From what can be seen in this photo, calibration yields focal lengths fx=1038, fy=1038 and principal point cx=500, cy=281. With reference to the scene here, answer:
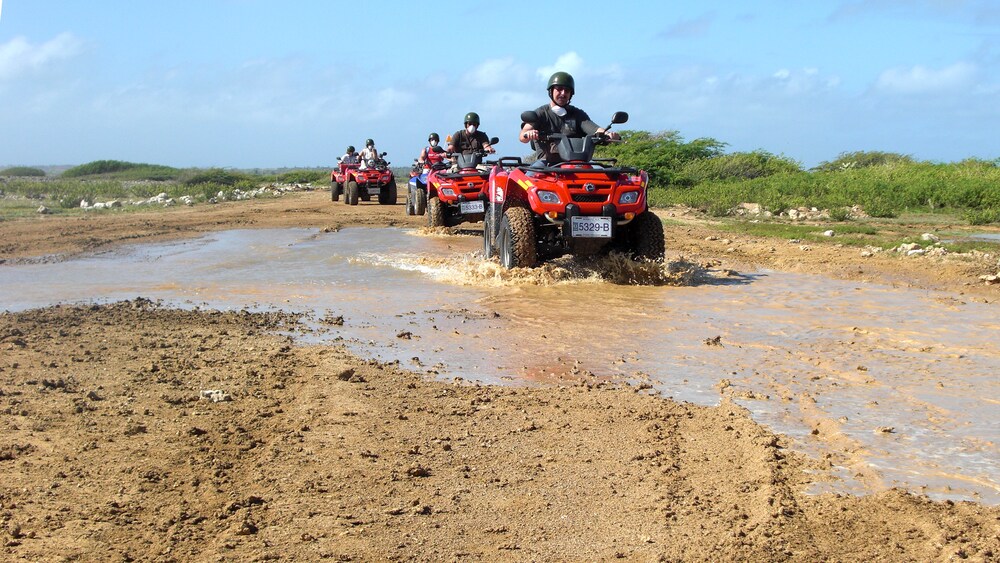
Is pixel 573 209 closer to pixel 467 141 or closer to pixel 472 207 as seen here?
pixel 472 207

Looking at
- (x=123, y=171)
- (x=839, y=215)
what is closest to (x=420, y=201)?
(x=839, y=215)

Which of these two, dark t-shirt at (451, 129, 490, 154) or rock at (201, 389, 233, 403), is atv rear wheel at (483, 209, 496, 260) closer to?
dark t-shirt at (451, 129, 490, 154)

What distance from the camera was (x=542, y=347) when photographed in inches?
292

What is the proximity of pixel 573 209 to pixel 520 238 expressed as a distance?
0.69m

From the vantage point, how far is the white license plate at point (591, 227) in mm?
10297

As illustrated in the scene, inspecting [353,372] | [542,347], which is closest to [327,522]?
[353,372]

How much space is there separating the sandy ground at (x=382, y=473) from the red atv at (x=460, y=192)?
9313mm

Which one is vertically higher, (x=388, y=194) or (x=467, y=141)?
(x=467, y=141)

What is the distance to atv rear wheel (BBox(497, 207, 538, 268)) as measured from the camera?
10.7 meters

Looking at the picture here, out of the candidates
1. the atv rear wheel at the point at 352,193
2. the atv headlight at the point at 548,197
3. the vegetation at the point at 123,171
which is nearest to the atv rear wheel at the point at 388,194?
the atv rear wheel at the point at 352,193

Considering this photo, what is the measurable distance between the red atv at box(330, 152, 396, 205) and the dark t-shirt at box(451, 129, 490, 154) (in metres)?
9.82

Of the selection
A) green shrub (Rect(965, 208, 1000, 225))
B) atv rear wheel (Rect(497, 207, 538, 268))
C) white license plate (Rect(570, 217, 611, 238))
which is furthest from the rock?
Answer: green shrub (Rect(965, 208, 1000, 225))

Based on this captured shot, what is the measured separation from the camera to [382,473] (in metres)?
4.37

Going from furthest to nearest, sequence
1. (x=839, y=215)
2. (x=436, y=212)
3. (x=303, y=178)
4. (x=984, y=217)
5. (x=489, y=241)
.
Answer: (x=303, y=178) → (x=839, y=215) → (x=436, y=212) → (x=984, y=217) → (x=489, y=241)
